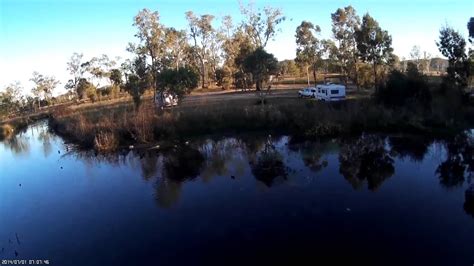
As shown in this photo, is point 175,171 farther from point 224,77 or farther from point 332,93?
point 224,77

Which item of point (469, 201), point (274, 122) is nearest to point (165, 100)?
point (274, 122)

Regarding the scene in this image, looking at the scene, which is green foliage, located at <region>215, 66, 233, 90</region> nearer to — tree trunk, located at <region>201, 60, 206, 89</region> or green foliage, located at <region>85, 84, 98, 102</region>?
tree trunk, located at <region>201, 60, 206, 89</region>

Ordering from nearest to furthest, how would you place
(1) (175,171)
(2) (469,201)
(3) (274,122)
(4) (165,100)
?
(2) (469,201) < (1) (175,171) < (3) (274,122) < (4) (165,100)

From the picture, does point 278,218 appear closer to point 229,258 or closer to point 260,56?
point 229,258

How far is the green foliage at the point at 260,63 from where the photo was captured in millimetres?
42625

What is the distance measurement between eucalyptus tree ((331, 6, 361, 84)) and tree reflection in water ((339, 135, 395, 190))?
79.1ft

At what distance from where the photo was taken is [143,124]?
100 ft

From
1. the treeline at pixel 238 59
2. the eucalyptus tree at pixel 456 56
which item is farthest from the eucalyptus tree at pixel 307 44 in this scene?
the eucalyptus tree at pixel 456 56

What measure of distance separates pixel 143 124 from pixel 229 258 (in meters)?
20.2

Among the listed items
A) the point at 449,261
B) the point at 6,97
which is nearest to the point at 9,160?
the point at 449,261

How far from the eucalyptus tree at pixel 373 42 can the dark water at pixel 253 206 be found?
17737mm

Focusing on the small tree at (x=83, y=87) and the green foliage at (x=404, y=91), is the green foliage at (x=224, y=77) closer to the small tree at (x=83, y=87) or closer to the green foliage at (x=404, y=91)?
the small tree at (x=83, y=87)

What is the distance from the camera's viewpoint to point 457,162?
70.7ft

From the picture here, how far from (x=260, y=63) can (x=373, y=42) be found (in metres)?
12.5
